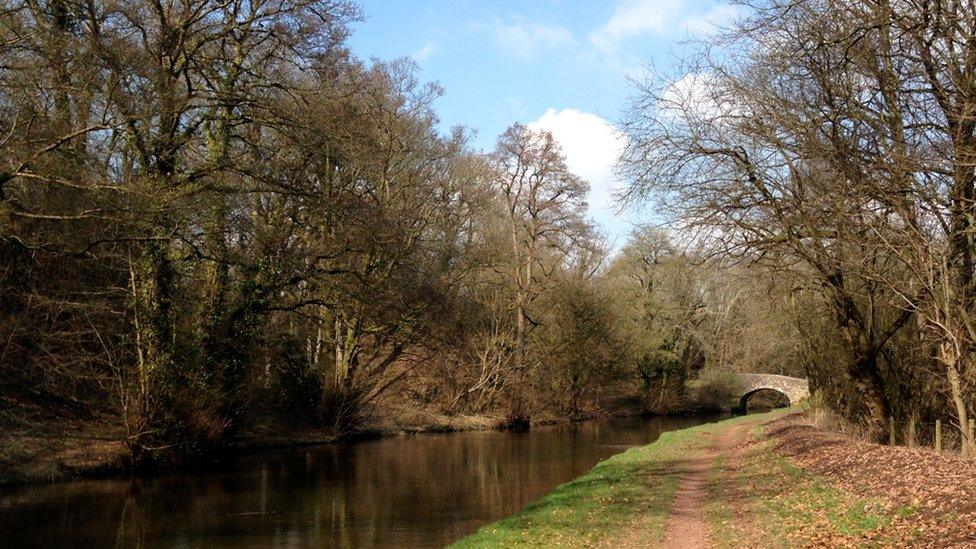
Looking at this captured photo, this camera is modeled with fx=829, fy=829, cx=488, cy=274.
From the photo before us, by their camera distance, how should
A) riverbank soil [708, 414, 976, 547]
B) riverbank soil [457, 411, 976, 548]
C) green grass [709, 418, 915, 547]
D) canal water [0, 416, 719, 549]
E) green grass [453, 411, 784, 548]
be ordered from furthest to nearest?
Result: canal water [0, 416, 719, 549]
green grass [453, 411, 784, 548]
green grass [709, 418, 915, 547]
riverbank soil [457, 411, 976, 548]
riverbank soil [708, 414, 976, 547]

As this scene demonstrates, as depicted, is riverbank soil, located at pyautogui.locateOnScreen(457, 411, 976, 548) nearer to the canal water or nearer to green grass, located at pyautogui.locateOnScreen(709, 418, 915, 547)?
green grass, located at pyautogui.locateOnScreen(709, 418, 915, 547)

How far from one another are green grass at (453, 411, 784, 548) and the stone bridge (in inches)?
1373

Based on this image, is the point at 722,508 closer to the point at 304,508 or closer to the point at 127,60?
the point at 304,508

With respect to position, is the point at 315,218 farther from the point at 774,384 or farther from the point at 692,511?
the point at 774,384

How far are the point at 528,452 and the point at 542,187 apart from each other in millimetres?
17416

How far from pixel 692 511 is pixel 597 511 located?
156cm

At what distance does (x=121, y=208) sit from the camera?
1683 centimetres

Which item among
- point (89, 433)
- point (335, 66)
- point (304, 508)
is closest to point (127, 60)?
point (335, 66)

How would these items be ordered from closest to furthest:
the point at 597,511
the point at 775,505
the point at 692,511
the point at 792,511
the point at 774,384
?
the point at 792,511, the point at 775,505, the point at 597,511, the point at 692,511, the point at 774,384

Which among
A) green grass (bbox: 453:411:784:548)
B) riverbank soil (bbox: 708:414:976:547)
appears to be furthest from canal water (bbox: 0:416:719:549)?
riverbank soil (bbox: 708:414:976:547)

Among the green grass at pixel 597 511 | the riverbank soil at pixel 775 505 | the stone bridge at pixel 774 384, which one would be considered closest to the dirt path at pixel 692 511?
the riverbank soil at pixel 775 505

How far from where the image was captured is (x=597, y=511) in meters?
12.9

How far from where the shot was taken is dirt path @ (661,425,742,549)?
35.0ft

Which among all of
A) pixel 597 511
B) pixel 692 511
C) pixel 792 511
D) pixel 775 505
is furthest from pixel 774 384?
pixel 792 511
